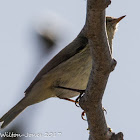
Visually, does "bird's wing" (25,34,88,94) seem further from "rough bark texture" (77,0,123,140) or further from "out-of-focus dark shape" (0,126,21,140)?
"out-of-focus dark shape" (0,126,21,140)

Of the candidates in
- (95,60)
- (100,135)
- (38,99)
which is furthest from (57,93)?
(95,60)

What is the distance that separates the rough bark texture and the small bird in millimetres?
1061

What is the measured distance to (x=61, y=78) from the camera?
5.43 metres

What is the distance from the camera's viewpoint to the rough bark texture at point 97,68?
3.46m

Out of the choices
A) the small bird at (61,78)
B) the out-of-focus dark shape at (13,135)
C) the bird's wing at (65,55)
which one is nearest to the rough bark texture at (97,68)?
the small bird at (61,78)

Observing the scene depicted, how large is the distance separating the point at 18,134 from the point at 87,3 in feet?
4.95

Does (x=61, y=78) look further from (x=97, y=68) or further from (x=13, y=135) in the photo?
(x=13, y=135)

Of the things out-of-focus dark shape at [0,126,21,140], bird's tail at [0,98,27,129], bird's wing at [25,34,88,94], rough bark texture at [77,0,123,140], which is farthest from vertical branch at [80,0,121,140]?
bird's tail at [0,98,27,129]

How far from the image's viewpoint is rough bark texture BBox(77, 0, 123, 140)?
3455 mm

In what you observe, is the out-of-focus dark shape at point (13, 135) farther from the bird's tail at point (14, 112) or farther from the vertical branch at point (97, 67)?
the bird's tail at point (14, 112)

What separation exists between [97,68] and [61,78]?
5.26 ft

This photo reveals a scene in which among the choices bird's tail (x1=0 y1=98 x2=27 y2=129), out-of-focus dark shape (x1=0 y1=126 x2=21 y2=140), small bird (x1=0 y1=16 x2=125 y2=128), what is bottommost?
out-of-focus dark shape (x1=0 y1=126 x2=21 y2=140)

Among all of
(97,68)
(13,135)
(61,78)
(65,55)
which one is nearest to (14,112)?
(61,78)

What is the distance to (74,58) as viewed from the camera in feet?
17.5
